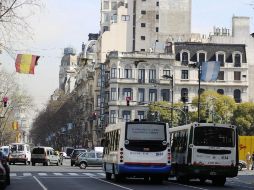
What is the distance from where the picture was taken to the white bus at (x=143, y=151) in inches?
1298

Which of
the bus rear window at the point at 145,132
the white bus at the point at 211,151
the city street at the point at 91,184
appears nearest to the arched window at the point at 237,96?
the city street at the point at 91,184

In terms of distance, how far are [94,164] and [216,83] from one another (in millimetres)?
56558

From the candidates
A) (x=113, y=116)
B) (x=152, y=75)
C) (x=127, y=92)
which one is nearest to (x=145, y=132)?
(x=127, y=92)

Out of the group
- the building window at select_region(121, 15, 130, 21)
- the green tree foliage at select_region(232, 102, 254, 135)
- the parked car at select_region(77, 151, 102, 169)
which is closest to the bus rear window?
the parked car at select_region(77, 151, 102, 169)

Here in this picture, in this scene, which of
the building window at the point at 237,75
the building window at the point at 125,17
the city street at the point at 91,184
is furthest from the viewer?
the building window at the point at 125,17

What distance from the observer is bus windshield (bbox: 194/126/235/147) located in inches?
1325

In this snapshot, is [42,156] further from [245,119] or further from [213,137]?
[245,119]

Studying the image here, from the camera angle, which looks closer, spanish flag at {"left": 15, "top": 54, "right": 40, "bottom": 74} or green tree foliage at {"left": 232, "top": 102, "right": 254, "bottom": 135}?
spanish flag at {"left": 15, "top": 54, "right": 40, "bottom": 74}

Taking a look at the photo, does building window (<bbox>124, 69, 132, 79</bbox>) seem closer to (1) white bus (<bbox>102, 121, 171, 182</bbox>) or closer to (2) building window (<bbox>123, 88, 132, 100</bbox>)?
(2) building window (<bbox>123, 88, 132, 100</bbox>)

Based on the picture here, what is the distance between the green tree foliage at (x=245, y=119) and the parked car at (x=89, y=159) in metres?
44.3

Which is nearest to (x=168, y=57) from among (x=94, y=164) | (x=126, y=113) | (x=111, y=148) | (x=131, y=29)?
(x=126, y=113)

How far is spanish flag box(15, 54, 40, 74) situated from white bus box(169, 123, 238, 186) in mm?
12770

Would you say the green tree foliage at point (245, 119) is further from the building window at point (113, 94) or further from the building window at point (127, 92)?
the building window at point (113, 94)

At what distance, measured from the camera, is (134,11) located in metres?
135
